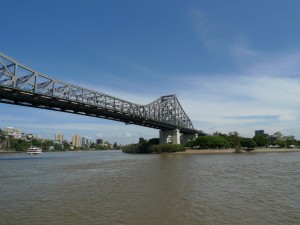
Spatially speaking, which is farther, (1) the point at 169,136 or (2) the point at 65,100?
(1) the point at 169,136

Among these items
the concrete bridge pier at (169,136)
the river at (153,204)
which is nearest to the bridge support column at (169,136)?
the concrete bridge pier at (169,136)

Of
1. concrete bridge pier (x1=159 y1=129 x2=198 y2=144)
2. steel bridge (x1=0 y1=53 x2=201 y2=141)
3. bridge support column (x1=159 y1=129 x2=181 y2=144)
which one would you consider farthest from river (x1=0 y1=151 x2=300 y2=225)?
bridge support column (x1=159 y1=129 x2=181 y2=144)

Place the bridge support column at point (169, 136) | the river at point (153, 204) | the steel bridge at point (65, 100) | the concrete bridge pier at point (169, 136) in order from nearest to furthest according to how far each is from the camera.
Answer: the river at point (153, 204) → the steel bridge at point (65, 100) → the concrete bridge pier at point (169, 136) → the bridge support column at point (169, 136)

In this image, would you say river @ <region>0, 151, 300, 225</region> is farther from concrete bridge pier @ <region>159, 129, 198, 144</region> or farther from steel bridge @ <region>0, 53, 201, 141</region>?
concrete bridge pier @ <region>159, 129, 198, 144</region>

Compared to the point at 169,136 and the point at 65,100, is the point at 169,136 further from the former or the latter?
the point at 65,100

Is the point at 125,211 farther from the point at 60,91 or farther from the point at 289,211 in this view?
the point at 60,91

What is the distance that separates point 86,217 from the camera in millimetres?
12625

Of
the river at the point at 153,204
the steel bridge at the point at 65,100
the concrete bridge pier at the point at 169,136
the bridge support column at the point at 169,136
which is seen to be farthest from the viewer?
the bridge support column at the point at 169,136

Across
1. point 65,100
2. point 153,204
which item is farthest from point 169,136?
point 153,204

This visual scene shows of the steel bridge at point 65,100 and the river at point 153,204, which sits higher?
the steel bridge at point 65,100

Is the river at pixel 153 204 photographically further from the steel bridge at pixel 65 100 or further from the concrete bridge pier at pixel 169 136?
the concrete bridge pier at pixel 169 136

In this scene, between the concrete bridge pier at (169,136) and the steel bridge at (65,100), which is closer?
the steel bridge at (65,100)

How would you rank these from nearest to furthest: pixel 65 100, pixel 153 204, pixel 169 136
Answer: pixel 153 204 < pixel 65 100 < pixel 169 136

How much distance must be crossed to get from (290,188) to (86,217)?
46.6ft
